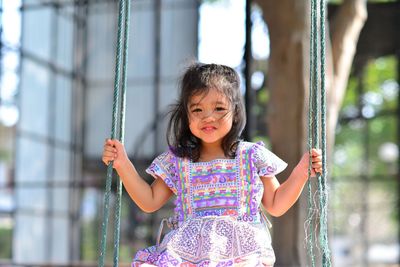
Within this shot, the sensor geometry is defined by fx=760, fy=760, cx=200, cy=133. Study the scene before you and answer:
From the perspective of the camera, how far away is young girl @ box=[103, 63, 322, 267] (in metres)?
2.15

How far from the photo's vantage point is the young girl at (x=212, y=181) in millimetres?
2152

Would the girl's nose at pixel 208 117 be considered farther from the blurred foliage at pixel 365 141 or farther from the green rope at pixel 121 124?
the blurred foliage at pixel 365 141

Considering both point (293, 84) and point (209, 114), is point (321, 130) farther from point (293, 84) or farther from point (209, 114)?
point (293, 84)

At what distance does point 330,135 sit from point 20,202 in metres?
6.66

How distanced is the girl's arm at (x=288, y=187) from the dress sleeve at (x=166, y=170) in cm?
28

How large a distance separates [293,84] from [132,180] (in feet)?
11.2

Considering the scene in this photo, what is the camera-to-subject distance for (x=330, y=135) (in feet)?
18.4

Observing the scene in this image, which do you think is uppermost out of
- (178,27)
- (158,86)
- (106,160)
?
(178,27)

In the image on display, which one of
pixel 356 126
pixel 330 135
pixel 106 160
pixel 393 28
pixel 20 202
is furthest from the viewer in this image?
pixel 356 126

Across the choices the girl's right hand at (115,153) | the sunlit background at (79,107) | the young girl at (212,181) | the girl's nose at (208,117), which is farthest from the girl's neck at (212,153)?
the sunlit background at (79,107)

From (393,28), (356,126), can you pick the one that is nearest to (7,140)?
→ (356,126)

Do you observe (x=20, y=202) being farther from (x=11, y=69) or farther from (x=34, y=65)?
(x=11, y=69)

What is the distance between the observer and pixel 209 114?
7.34 feet

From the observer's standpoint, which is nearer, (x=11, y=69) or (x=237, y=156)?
(x=237, y=156)
